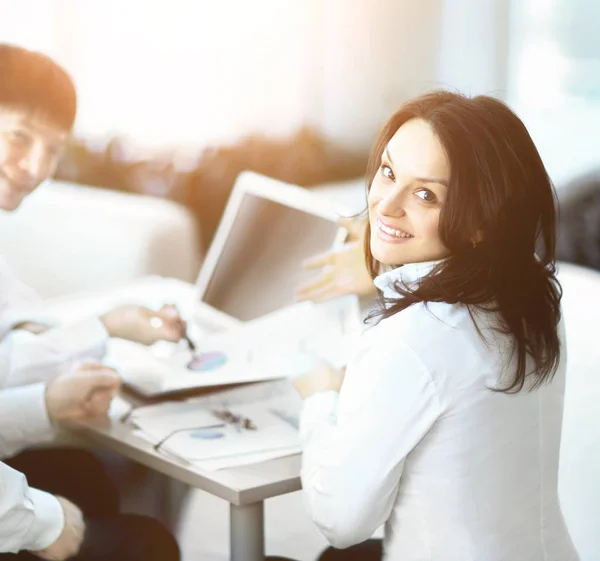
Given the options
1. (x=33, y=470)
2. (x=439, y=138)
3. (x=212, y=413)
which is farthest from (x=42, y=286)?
(x=439, y=138)

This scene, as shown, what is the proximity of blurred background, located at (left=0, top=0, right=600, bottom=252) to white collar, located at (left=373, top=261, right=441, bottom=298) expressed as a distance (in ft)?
5.44

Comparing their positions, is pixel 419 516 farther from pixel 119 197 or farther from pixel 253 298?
pixel 119 197

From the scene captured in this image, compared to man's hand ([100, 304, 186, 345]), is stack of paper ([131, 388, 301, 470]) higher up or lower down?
lower down

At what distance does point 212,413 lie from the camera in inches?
52.1

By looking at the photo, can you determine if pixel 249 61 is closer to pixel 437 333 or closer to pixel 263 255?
pixel 263 255

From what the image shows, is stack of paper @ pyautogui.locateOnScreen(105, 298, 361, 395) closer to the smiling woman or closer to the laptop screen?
the laptop screen

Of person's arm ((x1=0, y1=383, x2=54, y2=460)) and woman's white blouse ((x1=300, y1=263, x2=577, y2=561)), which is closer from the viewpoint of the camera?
woman's white blouse ((x1=300, y1=263, x2=577, y2=561))

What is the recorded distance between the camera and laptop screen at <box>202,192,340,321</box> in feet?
4.75

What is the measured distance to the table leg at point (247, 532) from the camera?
116 cm

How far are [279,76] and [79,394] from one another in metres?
2.19

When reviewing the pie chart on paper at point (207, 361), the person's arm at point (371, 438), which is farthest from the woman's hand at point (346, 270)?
the person's arm at point (371, 438)

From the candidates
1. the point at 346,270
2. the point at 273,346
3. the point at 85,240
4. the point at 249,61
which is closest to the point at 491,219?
the point at 346,270

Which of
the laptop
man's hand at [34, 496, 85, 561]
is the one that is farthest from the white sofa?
man's hand at [34, 496, 85, 561]

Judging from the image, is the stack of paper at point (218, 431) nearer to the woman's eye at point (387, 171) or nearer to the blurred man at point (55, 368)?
the blurred man at point (55, 368)
